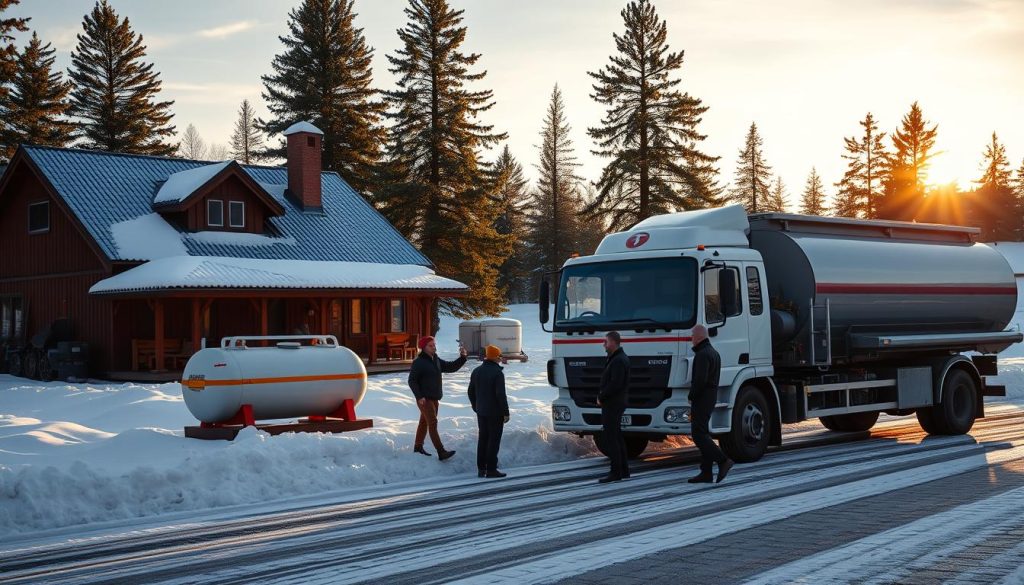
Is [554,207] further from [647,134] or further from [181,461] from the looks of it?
[181,461]

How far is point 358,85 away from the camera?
197 feet

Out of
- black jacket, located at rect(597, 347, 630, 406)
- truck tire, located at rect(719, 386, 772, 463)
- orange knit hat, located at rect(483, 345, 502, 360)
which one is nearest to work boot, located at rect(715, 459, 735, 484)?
black jacket, located at rect(597, 347, 630, 406)

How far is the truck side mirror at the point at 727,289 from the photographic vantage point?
14.3 meters

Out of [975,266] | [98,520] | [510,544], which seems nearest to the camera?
[510,544]

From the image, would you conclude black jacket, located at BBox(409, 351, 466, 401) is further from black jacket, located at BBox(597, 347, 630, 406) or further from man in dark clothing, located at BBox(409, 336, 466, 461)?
black jacket, located at BBox(597, 347, 630, 406)

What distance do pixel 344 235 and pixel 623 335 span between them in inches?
994

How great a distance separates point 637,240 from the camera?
15586 millimetres

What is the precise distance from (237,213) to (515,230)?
55104mm

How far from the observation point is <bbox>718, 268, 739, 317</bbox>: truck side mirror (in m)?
14.3

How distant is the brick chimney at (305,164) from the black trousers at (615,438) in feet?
90.8

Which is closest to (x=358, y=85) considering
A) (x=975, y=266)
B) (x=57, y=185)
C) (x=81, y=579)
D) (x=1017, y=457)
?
(x=57, y=185)

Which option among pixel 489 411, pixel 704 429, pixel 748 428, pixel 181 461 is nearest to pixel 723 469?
pixel 704 429

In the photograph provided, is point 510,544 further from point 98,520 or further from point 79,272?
point 79,272

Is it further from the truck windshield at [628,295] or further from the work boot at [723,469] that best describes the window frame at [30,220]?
the work boot at [723,469]
